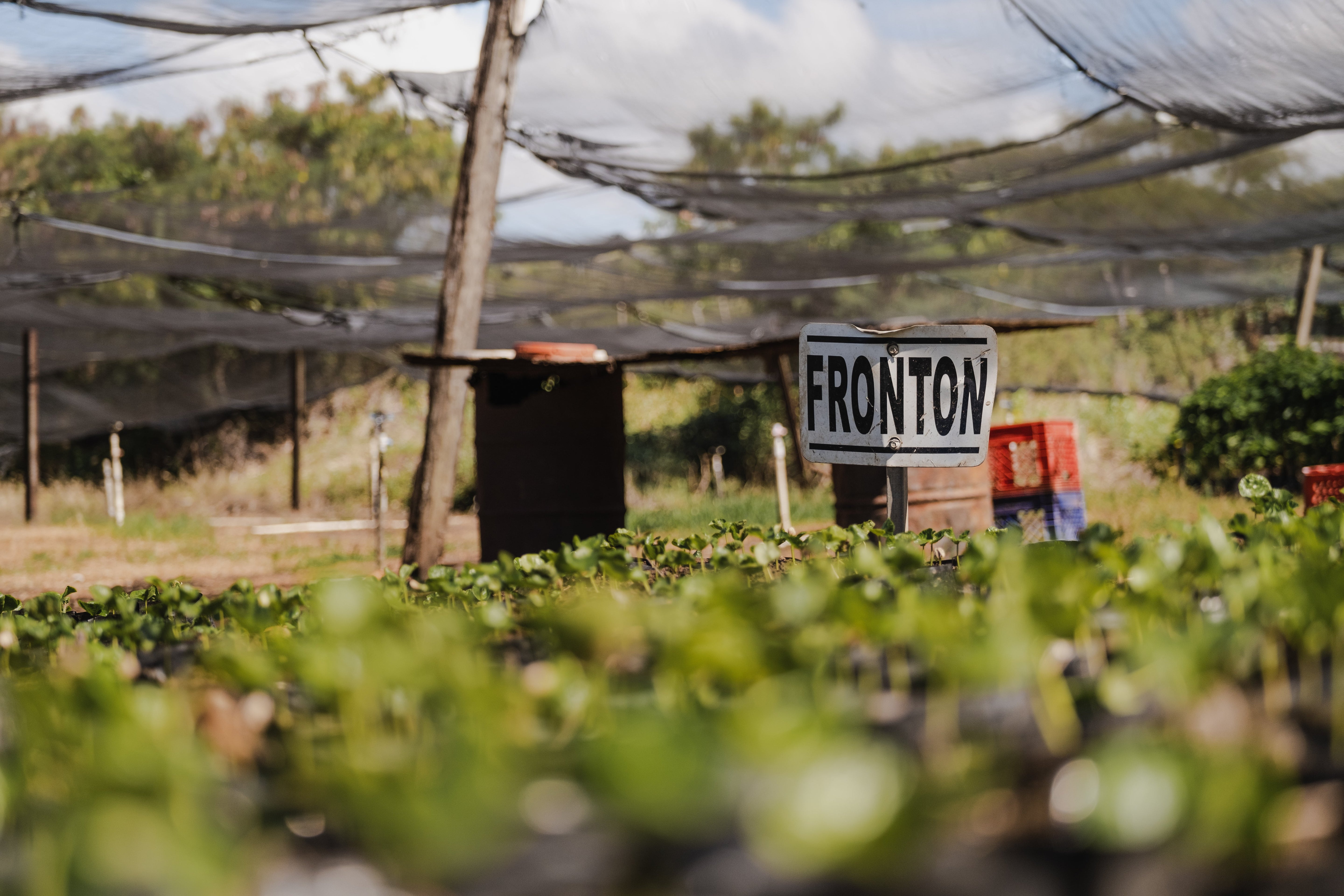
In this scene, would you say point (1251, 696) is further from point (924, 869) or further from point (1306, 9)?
point (1306, 9)

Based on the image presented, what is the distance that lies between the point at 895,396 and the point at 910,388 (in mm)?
42

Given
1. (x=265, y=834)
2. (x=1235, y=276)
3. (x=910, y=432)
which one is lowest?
(x=265, y=834)

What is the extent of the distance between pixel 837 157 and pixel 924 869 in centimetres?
655

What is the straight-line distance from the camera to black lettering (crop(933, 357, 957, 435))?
117 inches

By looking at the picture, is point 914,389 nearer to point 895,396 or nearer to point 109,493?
point 895,396

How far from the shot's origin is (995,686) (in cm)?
109

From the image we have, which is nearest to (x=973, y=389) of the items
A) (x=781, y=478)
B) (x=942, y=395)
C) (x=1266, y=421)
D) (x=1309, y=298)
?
(x=942, y=395)

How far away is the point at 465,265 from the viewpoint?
229 inches

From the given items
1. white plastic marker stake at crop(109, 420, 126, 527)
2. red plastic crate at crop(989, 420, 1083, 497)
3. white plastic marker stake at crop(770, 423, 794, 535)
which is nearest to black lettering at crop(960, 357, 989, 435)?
red plastic crate at crop(989, 420, 1083, 497)

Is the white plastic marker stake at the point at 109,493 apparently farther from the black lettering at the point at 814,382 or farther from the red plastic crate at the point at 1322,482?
the black lettering at the point at 814,382

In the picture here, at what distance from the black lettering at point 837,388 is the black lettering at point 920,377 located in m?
0.16

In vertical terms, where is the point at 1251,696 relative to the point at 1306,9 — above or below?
below

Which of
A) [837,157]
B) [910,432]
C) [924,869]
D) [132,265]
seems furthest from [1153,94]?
[132,265]

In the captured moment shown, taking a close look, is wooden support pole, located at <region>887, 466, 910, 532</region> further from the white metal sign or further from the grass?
the grass
